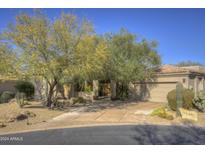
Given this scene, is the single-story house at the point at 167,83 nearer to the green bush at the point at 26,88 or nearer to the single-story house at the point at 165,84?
the single-story house at the point at 165,84

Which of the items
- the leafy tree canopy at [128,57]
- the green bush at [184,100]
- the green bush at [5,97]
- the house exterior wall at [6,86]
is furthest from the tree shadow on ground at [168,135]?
the house exterior wall at [6,86]

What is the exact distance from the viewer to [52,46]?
1365 cm

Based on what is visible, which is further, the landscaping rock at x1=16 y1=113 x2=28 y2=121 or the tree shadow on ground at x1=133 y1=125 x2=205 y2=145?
the landscaping rock at x1=16 y1=113 x2=28 y2=121

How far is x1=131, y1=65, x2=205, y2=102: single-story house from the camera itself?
19.5 m

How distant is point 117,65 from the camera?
776 inches

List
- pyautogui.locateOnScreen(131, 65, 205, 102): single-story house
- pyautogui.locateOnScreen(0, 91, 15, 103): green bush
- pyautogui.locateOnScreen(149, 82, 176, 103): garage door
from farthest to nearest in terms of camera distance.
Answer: pyautogui.locateOnScreen(0, 91, 15, 103): green bush → pyautogui.locateOnScreen(149, 82, 176, 103): garage door → pyautogui.locateOnScreen(131, 65, 205, 102): single-story house

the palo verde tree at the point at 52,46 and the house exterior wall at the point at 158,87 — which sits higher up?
the palo verde tree at the point at 52,46

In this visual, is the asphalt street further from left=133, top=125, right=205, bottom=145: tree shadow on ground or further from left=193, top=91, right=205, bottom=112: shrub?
left=193, top=91, right=205, bottom=112: shrub

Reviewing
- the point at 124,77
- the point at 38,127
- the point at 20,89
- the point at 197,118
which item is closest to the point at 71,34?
the point at 38,127

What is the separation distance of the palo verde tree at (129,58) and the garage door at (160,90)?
148cm

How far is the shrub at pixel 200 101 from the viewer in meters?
14.6

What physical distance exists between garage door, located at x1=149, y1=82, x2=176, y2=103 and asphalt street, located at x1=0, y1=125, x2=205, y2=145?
1051cm

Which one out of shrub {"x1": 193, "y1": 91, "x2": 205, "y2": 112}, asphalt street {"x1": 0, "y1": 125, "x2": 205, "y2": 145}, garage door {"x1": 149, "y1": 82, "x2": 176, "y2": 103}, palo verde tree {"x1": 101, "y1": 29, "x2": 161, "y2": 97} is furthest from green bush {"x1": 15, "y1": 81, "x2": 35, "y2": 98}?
shrub {"x1": 193, "y1": 91, "x2": 205, "y2": 112}
